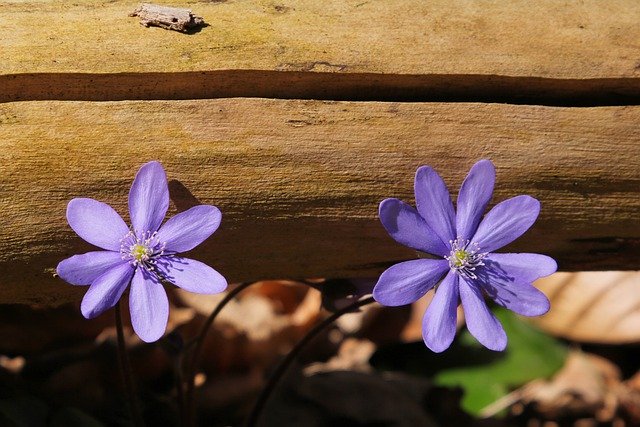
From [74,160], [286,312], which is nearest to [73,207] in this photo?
[74,160]

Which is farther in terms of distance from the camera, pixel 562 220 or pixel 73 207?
pixel 562 220

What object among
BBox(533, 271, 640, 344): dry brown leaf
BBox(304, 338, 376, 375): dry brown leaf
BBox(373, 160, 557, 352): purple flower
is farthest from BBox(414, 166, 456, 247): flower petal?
BBox(533, 271, 640, 344): dry brown leaf

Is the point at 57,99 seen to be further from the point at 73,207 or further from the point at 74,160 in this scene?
the point at 73,207

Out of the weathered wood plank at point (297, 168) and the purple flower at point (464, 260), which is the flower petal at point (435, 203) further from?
the weathered wood plank at point (297, 168)

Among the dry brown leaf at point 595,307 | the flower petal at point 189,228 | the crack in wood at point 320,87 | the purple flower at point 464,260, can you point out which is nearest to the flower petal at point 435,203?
the purple flower at point 464,260

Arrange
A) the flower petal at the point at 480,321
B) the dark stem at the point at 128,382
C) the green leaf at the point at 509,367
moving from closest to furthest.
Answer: the flower petal at the point at 480,321 < the dark stem at the point at 128,382 < the green leaf at the point at 509,367

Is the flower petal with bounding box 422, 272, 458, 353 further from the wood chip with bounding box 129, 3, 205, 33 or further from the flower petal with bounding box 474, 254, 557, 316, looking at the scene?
the wood chip with bounding box 129, 3, 205, 33
